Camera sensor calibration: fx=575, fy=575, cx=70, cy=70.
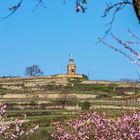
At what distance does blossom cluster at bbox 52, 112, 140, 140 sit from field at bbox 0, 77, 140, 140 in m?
52.7

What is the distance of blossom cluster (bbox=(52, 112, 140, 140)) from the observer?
17.0m

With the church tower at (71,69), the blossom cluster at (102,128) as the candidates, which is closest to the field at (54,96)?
the church tower at (71,69)

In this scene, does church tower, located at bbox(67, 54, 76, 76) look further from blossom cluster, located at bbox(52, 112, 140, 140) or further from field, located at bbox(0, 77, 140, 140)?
blossom cluster, located at bbox(52, 112, 140, 140)

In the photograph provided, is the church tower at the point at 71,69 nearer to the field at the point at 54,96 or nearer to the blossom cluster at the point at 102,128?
the field at the point at 54,96

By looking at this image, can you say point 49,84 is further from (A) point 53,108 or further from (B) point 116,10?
(B) point 116,10

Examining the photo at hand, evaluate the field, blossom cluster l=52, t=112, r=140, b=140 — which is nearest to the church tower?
the field

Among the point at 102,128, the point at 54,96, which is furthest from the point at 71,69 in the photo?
the point at 102,128

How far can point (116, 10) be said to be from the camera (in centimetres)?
381

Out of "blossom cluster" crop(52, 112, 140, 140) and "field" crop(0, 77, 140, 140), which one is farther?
"field" crop(0, 77, 140, 140)

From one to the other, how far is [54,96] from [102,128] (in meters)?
97.8

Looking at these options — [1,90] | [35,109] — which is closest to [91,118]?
[35,109]

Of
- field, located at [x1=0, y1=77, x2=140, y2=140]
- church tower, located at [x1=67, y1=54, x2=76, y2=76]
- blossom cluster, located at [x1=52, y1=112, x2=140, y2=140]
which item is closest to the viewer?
blossom cluster, located at [x1=52, y1=112, x2=140, y2=140]

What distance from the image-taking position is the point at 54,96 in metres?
117

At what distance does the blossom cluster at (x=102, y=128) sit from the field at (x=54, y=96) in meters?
52.7
